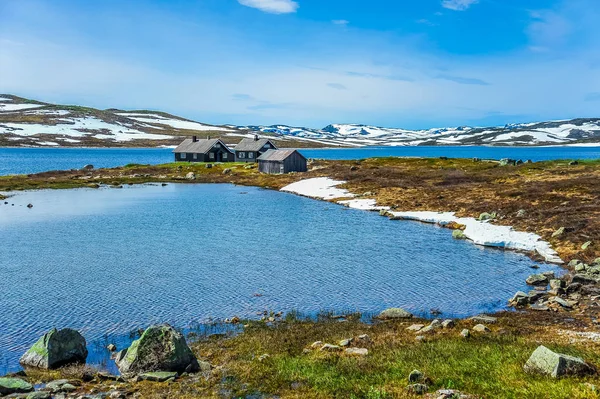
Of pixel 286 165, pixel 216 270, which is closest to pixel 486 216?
pixel 216 270

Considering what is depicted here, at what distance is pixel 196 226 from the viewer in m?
53.5

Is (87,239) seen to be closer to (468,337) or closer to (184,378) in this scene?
(184,378)

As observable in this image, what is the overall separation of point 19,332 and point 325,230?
32.7 m

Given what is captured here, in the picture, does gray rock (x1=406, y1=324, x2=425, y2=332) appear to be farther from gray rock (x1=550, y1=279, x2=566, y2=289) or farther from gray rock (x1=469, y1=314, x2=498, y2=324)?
gray rock (x1=550, y1=279, x2=566, y2=289)

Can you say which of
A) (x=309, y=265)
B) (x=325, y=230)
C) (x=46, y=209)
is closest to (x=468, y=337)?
(x=309, y=265)

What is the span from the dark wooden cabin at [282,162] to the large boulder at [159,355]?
9507 cm

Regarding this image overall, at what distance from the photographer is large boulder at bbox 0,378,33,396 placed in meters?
15.2

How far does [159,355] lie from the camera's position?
1778 centimetres

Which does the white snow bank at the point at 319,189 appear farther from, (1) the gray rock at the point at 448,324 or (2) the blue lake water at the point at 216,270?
(1) the gray rock at the point at 448,324

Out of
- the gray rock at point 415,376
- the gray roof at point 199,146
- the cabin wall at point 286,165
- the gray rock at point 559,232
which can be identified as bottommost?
the gray rock at point 559,232

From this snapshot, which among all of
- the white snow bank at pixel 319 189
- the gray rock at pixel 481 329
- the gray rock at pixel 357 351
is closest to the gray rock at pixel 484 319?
the gray rock at pixel 481 329

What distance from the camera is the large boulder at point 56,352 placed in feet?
61.1

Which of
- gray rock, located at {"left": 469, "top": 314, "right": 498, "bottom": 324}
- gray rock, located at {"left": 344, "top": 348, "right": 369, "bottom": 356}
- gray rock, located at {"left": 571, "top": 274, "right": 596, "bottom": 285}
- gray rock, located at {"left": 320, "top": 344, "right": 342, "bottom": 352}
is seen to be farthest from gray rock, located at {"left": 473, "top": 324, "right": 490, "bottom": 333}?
gray rock, located at {"left": 571, "top": 274, "right": 596, "bottom": 285}

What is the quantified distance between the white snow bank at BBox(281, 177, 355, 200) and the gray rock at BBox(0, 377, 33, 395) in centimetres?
6473
